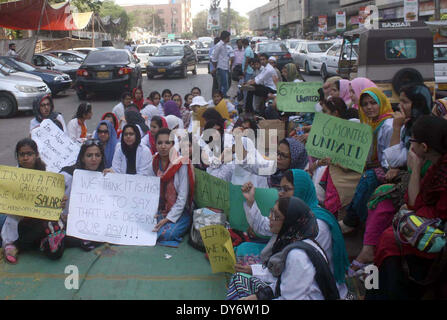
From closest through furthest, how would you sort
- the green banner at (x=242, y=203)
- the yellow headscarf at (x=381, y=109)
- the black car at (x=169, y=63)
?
the green banner at (x=242, y=203), the yellow headscarf at (x=381, y=109), the black car at (x=169, y=63)

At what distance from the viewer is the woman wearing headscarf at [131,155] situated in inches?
197

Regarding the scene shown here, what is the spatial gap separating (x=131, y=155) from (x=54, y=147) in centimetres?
116

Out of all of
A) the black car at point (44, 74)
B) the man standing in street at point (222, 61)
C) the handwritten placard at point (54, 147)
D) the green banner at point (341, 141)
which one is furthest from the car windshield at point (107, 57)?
the green banner at point (341, 141)

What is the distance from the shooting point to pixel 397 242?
113 inches

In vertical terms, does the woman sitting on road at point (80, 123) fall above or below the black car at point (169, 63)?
below

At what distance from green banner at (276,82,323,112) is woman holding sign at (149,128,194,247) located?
272 cm

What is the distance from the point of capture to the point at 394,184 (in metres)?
3.46

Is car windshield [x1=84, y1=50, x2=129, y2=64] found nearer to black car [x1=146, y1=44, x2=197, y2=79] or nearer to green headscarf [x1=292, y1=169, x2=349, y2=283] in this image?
black car [x1=146, y1=44, x2=197, y2=79]

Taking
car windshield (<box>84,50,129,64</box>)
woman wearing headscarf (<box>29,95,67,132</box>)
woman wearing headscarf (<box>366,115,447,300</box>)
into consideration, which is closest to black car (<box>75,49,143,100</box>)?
car windshield (<box>84,50,129,64</box>)

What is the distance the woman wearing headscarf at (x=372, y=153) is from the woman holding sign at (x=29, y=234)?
255 cm

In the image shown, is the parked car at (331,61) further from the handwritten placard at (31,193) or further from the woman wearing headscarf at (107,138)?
the handwritten placard at (31,193)

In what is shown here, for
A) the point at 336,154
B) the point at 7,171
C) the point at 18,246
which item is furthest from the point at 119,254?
the point at 336,154

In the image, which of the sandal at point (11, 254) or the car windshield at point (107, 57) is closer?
the sandal at point (11, 254)

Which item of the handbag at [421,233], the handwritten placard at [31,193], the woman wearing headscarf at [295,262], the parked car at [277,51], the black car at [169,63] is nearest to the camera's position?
the woman wearing headscarf at [295,262]
